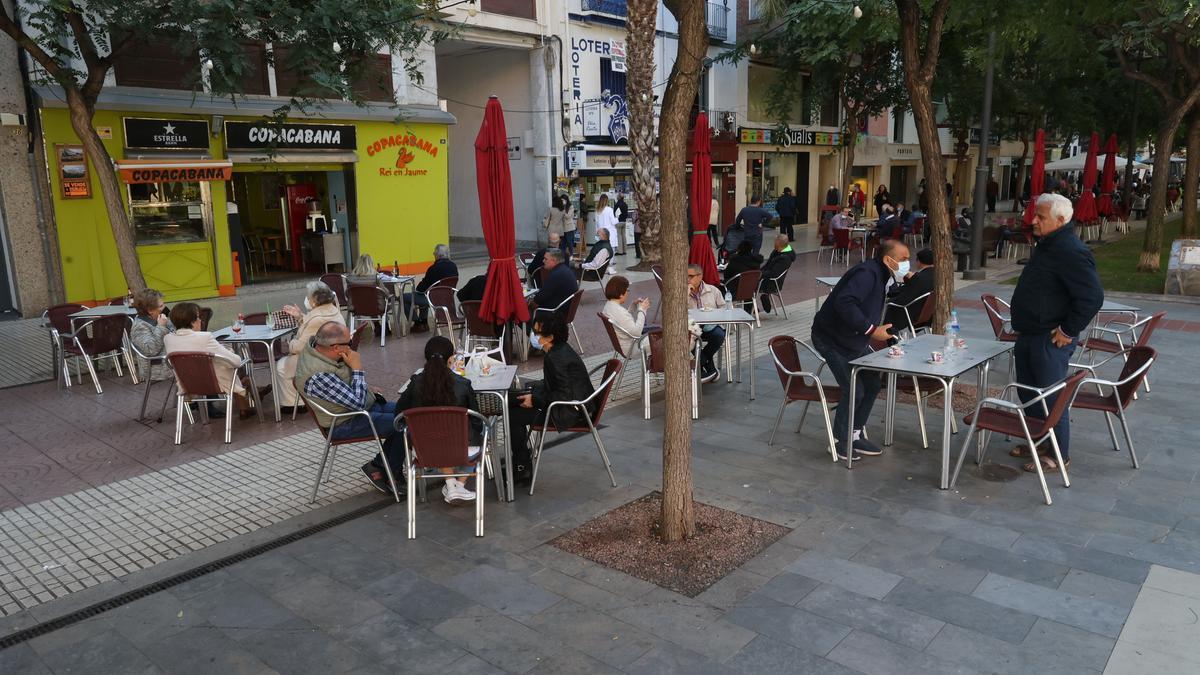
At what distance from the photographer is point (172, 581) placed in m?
4.84

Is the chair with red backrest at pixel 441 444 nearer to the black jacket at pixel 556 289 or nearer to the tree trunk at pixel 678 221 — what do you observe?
the tree trunk at pixel 678 221

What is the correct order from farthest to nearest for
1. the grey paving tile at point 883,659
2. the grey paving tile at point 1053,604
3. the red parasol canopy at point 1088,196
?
the red parasol canopy at point 1088,196
the grey paving tile at point 1053,604
the grey paving tile at point 883,659

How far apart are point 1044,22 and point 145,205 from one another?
14137 mm

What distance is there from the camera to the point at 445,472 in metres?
5.52

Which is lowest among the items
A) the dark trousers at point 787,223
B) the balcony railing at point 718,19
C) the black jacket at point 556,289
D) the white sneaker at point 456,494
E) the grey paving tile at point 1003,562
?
the grey paving tile at point 1003,562

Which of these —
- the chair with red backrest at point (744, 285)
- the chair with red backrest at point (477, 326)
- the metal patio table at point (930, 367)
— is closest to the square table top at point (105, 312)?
the chair with red backrest at point (477, 326)

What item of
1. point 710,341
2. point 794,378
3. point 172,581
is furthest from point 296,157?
point 172,581

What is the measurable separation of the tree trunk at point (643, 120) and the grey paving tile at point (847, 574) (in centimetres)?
1006

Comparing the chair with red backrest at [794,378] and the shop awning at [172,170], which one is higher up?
the shop awning at [172,170]

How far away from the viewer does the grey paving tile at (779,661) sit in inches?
148

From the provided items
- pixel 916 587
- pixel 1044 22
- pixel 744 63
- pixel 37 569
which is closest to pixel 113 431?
pixel 37 569

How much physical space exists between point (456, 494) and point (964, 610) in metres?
3.25

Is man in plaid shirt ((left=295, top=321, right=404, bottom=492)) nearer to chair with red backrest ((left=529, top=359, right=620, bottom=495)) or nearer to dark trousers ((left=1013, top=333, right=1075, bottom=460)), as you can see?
chair with red backrest ((left=529, top=359, right=620, bottom=495))

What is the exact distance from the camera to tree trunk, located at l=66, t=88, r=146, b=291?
33.1ft
